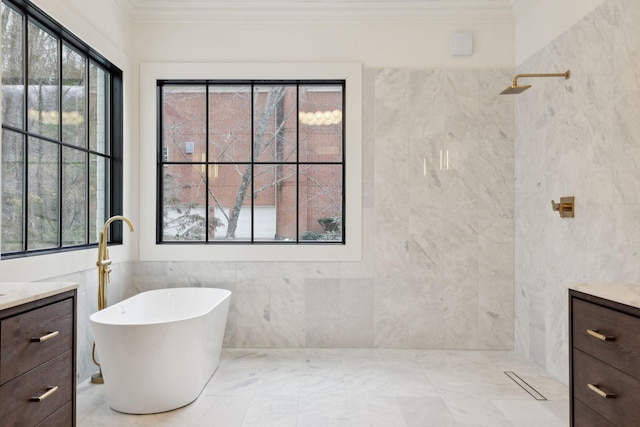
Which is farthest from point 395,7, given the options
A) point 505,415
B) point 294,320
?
point 505,415

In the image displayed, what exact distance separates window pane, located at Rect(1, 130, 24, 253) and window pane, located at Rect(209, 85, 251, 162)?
4.92 ft

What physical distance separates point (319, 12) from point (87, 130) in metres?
1.91

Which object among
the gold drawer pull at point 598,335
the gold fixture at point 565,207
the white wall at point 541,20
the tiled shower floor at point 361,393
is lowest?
the tiled shower floor at point 361,393

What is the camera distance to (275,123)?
367 centimetres

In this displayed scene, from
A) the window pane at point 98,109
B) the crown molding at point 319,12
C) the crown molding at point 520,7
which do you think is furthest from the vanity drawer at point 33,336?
the crown molding at point 520,7

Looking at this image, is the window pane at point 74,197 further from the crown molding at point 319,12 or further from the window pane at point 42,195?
the crown molding at point 319,12

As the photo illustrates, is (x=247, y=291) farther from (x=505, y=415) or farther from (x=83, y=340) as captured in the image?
(x=505, y=415)

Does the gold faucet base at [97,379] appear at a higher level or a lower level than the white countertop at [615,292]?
lower

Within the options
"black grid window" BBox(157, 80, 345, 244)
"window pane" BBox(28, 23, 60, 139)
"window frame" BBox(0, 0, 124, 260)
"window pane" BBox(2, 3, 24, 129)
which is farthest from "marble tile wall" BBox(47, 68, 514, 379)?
A: "window pane" BBox(2, 3, 24, 129)

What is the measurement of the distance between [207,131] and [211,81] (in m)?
0.39

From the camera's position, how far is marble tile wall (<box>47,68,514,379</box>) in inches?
139

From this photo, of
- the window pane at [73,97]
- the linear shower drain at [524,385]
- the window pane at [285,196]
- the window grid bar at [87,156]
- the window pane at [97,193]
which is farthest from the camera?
the window pane at [285,196]

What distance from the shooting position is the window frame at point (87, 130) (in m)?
2.38

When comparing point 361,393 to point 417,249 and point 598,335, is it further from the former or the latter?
point 598,335
